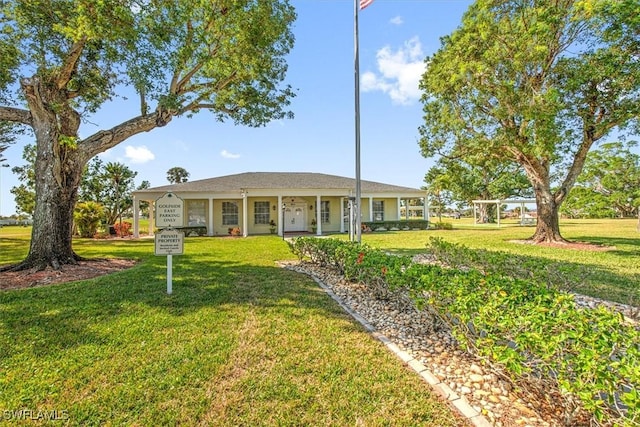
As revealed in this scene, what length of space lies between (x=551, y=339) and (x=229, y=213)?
19.4 m

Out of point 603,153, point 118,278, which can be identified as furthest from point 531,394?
point 603,153

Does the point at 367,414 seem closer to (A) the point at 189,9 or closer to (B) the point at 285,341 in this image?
(B) the point at 285,341

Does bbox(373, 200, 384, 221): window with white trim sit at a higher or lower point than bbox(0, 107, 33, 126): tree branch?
lower

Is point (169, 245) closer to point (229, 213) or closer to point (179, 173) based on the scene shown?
point (229, 213)

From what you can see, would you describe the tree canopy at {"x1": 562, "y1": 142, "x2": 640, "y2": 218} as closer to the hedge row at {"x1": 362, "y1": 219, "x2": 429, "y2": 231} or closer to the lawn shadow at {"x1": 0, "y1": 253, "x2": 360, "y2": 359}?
the hedge row at {"x1": 362, "y1": 219, "x2": 429, "y2": 231}

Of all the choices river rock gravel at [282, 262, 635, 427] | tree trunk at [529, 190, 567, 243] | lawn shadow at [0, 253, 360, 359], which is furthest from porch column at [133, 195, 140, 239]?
tree trunk at [529, 190, 567, 243]

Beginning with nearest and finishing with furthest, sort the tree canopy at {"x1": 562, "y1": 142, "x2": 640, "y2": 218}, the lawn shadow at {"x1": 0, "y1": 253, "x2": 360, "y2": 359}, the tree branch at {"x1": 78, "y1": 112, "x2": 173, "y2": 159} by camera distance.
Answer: the lawn shadow at {"x1": 0, "y1": 253, "x2": 360, "y2": 359}, the tree branch at {"x1": 78, "y1": 112, "x2": 173, "y2": 159}, the tree canopy at {"x1": 562, "y1": 142, "x2": 640, "y2": 218}

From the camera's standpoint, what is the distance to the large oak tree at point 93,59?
23.2ft

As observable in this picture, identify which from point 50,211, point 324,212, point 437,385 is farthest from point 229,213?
point 437,385

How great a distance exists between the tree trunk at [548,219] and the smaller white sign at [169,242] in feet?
46.3

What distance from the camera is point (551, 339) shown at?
6.97 ft

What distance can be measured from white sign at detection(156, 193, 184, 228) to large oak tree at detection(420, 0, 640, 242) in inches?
418

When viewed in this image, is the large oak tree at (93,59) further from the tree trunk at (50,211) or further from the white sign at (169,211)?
the white sign at (169,211)

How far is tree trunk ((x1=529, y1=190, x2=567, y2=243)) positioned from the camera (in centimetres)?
1296
